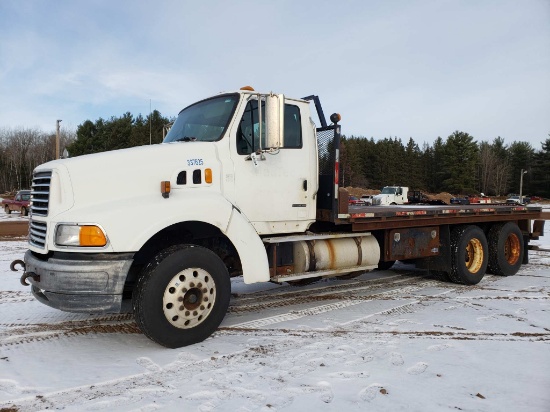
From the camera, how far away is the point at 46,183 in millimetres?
4301

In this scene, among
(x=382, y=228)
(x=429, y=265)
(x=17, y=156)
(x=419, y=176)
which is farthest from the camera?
(x=419, y=176)

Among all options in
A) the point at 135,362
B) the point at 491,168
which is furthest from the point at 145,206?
the point at 491,168

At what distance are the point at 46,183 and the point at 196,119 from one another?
1.97 meters

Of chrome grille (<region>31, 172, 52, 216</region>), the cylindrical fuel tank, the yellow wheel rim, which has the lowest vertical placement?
the yellow wheel rim

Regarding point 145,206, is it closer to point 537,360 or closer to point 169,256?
point 169,256

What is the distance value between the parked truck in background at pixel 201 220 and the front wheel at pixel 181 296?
0.04ft

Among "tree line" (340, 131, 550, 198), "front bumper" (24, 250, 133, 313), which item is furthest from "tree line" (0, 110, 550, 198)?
"front bumper" (24, 250, 133, 313)

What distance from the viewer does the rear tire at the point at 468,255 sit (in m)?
7.61

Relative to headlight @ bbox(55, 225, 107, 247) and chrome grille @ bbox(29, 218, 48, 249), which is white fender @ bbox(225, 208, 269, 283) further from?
chrome grille @ bbox(29, 218, 48, 249)

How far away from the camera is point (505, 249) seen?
8898 millimetres

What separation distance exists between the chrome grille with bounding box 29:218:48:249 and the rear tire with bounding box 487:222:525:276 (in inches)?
315

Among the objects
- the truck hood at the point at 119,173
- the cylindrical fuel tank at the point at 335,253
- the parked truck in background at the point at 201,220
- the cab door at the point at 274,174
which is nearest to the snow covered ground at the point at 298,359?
the parked truck in background at the point at 201,220

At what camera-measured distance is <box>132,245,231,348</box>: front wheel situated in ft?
13.4

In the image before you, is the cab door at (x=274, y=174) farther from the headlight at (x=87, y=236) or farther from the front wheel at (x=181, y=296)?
the headlight at (x=87, y=236)
